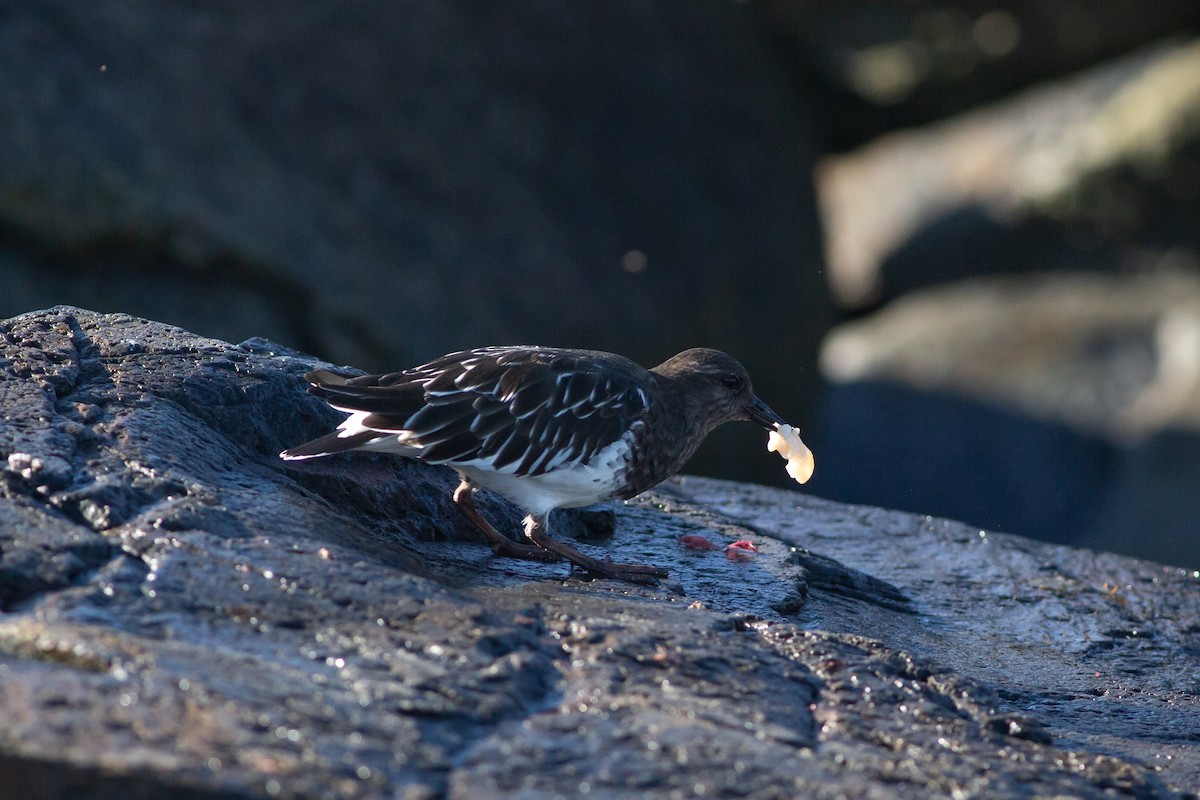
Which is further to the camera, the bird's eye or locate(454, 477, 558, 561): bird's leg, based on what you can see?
the bird's eye

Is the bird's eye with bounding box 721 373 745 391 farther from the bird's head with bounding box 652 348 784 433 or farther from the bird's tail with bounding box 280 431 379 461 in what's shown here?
the bird's tail with bounding box 280 431 379 461

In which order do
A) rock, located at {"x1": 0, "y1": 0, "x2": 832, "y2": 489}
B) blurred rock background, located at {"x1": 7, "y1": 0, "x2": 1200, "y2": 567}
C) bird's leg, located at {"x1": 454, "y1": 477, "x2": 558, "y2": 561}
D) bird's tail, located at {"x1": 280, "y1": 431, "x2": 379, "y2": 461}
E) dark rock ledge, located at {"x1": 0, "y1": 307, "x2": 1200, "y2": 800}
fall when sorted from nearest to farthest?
dark rock ledge, located at {"x1": 0, "y1": 307, "x2": 1200, "y2": 800}, bird's tail, located at {"x1": 280, "y1": 431, "x2": 379, "y2": 461}, bird's leg, located at {"x1": 454, "y1": 477, "x2": 558, "y2": 561}, rock, located at {"x1": 0, "y1": 0, "x2": 832, "y2": 489}, blurred rock background, located at {"x1": 7, "y1": 0, "x2": 1200, "y2": 567}

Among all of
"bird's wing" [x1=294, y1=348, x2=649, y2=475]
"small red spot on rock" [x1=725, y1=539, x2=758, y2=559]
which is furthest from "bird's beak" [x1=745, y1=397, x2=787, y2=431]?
"bird's wing" [x1=294, y1=348, x2=649, y2=475]

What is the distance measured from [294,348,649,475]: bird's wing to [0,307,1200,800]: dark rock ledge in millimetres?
359

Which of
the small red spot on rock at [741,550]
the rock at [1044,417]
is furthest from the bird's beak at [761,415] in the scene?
the rock at [1044,417]

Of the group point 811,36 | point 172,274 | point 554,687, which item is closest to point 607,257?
point 172,274

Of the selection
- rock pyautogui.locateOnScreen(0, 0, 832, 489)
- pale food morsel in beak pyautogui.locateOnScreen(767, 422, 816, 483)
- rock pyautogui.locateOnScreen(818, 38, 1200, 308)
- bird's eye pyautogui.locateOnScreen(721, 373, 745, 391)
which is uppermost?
rock pyautogui.locateOnScreen(818, 38, 1200, 308)

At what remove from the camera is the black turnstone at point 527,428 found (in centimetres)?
507

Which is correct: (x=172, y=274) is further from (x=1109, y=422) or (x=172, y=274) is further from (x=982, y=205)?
(x=982, y=205)

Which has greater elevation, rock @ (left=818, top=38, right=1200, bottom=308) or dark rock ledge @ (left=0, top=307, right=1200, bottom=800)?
rock @ (left=818, top=38, right=1200, bottom=308)

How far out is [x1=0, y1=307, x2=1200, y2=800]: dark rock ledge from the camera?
3.27 metres

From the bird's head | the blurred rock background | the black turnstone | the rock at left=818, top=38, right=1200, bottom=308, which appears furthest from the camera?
the rock at left=818, top=38, right=1200, bottom=308

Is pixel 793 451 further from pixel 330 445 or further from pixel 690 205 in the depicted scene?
pixel 690 205

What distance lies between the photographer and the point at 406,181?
978 cm
